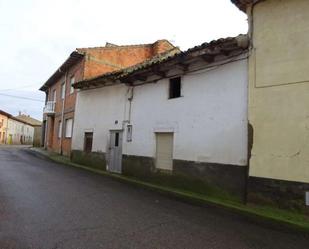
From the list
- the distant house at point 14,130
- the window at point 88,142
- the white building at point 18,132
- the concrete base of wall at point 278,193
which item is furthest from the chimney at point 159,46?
the white building at point 18,132

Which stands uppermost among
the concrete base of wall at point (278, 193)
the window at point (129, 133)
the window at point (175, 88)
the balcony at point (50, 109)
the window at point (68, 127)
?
the balcony at point (50, 109)

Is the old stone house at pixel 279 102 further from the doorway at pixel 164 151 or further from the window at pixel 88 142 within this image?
the window at pixel 88 142

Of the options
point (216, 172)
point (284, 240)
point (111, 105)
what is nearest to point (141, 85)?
point (111, 105)

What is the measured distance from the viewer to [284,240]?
559 cm

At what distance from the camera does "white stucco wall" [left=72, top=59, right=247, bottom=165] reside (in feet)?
27.3

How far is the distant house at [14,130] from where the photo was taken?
56.3 metres

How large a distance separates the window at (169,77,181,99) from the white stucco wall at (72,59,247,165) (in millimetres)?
182

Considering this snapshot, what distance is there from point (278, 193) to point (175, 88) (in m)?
5.17

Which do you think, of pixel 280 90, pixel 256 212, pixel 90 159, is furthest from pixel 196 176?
pixel 90 159

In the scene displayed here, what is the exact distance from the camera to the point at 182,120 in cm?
1022

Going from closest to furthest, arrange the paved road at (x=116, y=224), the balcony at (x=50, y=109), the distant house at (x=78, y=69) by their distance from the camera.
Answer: the paved road at (x=116, y=224) < the distant house at (x=78, y=69) < the balcony at (x=50, y=109)

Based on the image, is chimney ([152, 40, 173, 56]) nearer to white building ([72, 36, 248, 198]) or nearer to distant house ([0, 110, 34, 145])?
white building ([72, 36, 248, 198])

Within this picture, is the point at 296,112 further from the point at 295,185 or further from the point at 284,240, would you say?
the point at 284,240

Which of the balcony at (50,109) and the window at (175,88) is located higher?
the balcony at (50,109)
